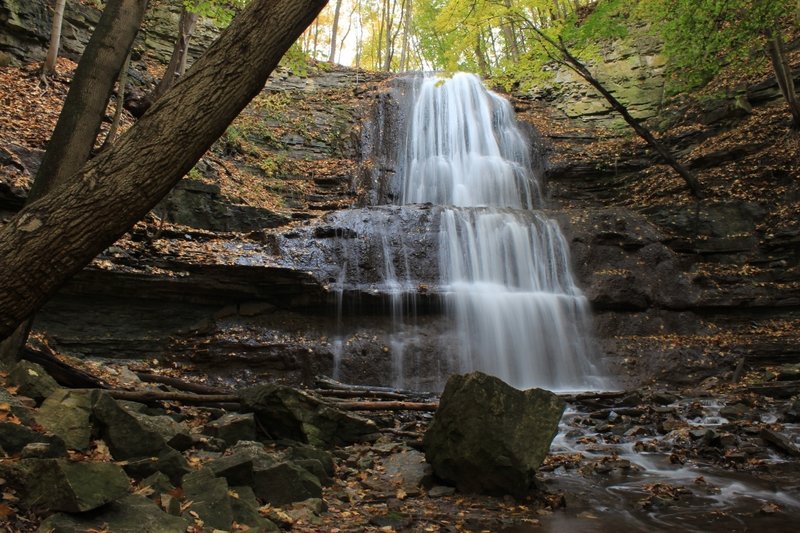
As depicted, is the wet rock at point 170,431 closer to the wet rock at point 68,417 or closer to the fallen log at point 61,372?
the wet rock at point 68,417

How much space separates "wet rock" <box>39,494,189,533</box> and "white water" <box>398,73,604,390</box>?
8269 mm

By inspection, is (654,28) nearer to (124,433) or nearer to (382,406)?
(382,406)

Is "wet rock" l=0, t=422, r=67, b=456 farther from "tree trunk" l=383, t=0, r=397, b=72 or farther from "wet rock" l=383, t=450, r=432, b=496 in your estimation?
"tree trunk" l=383, t=0, r=397, b=72

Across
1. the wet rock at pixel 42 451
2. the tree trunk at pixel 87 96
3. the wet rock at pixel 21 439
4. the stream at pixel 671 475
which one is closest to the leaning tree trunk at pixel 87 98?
the tree trunk at pixel 87 96

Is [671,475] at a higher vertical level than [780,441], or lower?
lower

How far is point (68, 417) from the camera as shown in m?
3.60

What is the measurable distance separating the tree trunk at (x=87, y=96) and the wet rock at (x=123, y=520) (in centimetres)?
293

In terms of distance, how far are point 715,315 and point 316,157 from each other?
11745 mm

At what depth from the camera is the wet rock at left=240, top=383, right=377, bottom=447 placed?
5539 millimetres

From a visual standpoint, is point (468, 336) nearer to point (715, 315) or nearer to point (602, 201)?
point (715, 315)

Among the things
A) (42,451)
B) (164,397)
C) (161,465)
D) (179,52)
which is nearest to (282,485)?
(161,465)

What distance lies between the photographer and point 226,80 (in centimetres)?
304

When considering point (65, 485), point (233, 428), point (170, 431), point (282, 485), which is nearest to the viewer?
point (65, 485)

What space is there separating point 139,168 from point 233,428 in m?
2.96
